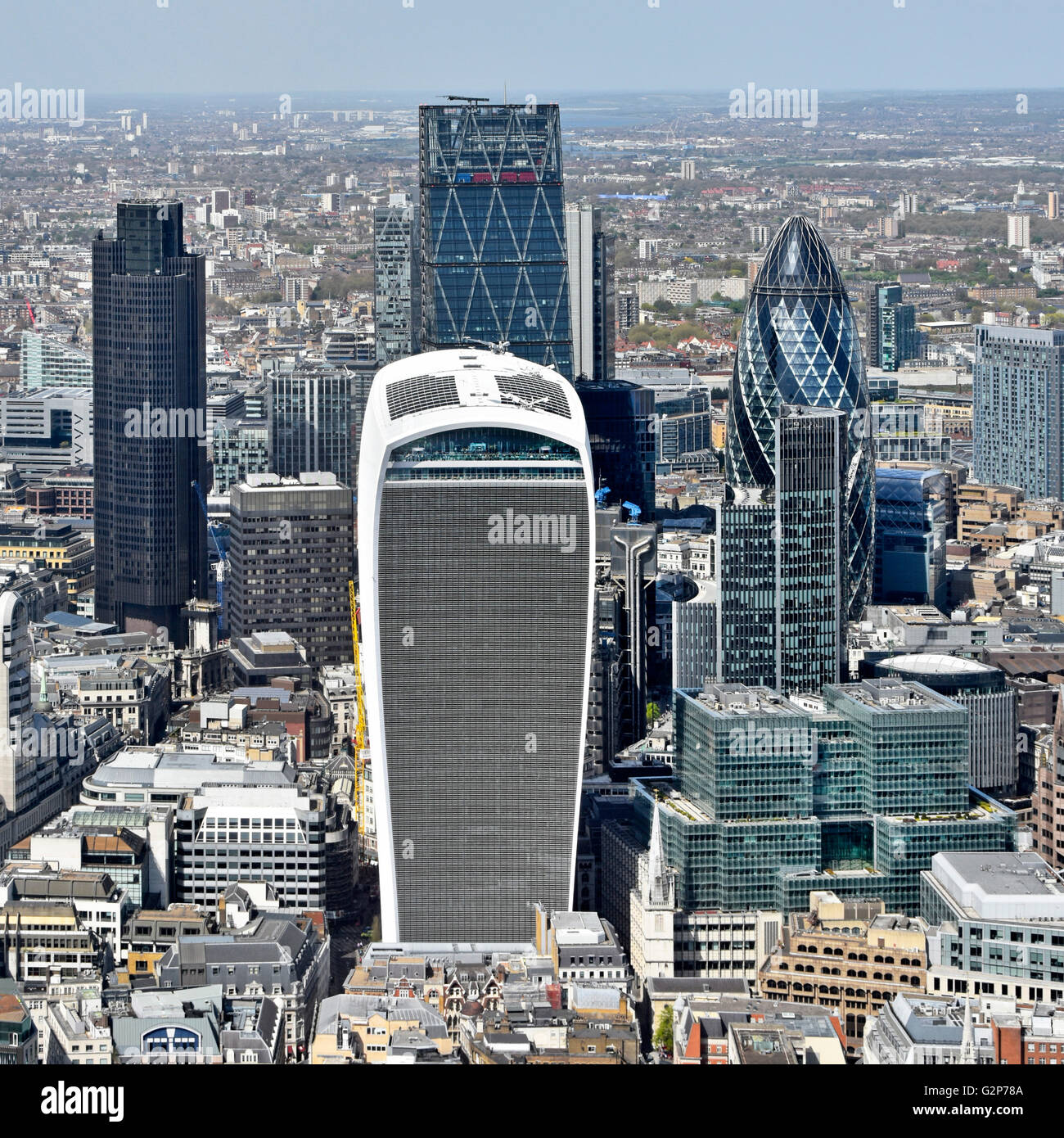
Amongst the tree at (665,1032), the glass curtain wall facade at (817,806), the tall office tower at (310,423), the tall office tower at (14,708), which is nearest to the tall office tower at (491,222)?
the tall office tower at (310,423)

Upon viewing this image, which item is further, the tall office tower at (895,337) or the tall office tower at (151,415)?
the tall office tower at (895,337)

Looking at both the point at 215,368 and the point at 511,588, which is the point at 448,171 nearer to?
the point at 511,588

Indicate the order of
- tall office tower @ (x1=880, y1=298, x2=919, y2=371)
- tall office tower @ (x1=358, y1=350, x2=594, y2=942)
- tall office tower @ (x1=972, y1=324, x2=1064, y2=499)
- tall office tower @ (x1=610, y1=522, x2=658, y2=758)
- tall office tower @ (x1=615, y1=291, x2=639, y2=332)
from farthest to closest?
tall office tower @ (x1=615, y1=291, x2=639, y2=332) → tall office tower @ (x1=880, y1=298, x2=919, y2=371) → tall office tower @ (x1=972, y1=324, x2=1064, y2=499) → tall office tower @ (x1=610, y1=522, x2=658, y2=758) → tall office tower @ (x1=358, y1=350, x2=594, y2=942)

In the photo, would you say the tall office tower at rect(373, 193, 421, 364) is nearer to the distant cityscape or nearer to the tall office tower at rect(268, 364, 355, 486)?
the distant cityscape

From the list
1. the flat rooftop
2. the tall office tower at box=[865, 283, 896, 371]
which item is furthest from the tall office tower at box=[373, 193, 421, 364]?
the flat rooftop

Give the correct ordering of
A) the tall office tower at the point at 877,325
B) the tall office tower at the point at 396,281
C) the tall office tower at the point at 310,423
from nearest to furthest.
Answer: the tall office tower at the point at 310,423
the tall office tower at the point at 396,281
the tall office tower at the point at 877,325

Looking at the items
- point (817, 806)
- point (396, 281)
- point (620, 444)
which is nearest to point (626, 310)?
point (396, 281)

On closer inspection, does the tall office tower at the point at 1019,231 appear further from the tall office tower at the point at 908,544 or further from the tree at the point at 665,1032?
the tree at the point at 665,1032
